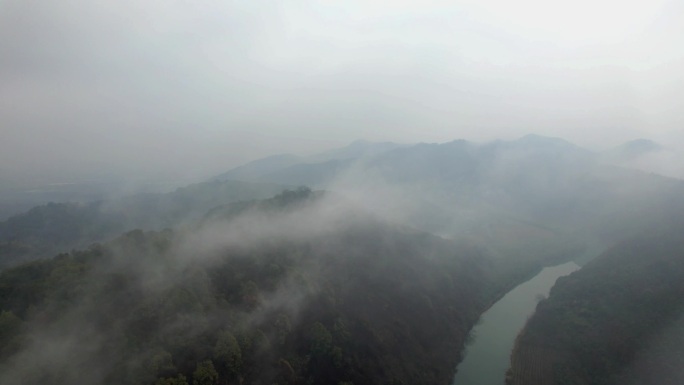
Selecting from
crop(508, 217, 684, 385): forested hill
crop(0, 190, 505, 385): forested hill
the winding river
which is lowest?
the winding river

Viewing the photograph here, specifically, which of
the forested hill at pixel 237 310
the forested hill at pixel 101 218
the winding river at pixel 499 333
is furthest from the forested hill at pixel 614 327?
the forested hill at pixel 101 218

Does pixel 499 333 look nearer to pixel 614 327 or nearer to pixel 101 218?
pixel 614 327

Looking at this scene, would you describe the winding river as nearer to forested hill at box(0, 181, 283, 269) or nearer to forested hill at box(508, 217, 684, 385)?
forested hill at box(508, 217, 684, 385)

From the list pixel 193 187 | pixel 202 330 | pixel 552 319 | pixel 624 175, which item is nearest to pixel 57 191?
pixel 193 187

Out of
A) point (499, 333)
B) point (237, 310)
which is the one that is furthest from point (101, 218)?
point (499, 333)

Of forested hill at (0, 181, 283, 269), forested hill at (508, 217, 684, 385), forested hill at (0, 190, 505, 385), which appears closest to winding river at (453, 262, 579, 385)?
forested hill at (508, 217, 684, 385)

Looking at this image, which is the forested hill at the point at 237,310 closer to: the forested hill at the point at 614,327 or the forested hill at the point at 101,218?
the forested hill at the point at 614,327

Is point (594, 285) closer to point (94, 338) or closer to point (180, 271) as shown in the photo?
point (180, 271)
